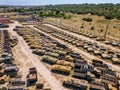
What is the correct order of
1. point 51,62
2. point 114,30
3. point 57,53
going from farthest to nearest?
point 114,30 → point 57,53 → point 51,62

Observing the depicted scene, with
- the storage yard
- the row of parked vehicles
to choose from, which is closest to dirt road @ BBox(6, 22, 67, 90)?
the storage yard

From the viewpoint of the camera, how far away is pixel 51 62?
66.4m

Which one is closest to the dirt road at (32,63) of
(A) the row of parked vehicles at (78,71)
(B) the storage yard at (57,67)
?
(B) the storage yard at (57,67)

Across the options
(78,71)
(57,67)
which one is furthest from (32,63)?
→ (78,71)

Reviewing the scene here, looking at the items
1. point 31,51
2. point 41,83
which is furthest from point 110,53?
point 41,83

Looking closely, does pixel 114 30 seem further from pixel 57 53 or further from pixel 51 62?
pixel 51 62

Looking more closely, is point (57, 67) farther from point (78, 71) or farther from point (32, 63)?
point (32, 63)

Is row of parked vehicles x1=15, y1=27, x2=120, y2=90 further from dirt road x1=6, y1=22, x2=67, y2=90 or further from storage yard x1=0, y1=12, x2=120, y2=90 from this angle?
dirt road x1=6, y1=22, x2=67, y2=90

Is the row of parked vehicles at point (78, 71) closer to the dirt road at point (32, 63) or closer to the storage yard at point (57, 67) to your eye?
the storage yard at point (57, 67)

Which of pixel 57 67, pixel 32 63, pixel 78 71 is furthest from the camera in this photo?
pixel 32 63

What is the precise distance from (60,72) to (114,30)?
79.5 meters

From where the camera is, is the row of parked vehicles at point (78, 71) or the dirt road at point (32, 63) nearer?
the row of parked vehicles at point (78, 71)

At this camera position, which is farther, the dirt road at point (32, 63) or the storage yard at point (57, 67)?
the dirt road at point (32, 63)

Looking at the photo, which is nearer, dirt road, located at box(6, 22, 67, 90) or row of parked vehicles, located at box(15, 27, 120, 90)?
row of parked vehicles, located at box(15, 27, 120, 90)
